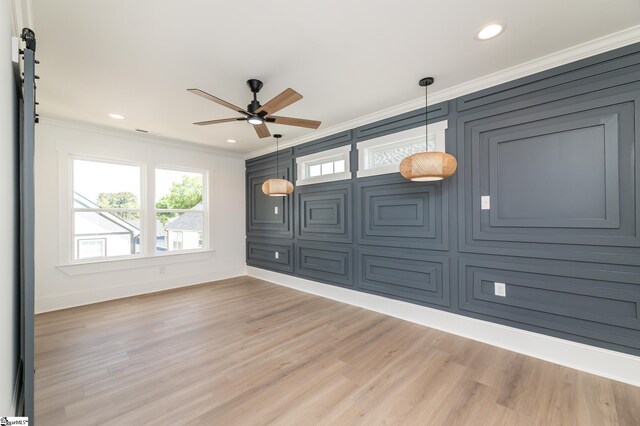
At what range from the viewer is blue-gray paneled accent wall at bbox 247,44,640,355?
208 cm

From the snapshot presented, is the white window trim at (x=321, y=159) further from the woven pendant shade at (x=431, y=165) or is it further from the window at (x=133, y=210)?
the window at (x=133, y=210)

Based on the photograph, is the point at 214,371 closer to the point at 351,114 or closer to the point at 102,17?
the point at 102,17

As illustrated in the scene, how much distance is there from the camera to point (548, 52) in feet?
7.50

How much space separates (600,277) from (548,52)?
6.47ft

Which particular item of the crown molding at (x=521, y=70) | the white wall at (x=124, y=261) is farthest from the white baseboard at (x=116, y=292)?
the crown molding at (x=521, y=70)

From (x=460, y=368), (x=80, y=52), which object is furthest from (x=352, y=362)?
(x=80, y=52)

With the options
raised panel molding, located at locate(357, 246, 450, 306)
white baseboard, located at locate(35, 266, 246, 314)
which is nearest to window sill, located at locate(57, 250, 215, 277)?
white baseboard, located at locate(35, 266, 246, 314)

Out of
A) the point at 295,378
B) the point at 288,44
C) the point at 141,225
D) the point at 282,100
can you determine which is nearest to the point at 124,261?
the point at 141,225

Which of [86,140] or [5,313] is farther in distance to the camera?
[86,140]

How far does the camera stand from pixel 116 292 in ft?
13.9

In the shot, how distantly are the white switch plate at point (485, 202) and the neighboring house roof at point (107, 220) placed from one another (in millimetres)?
5182

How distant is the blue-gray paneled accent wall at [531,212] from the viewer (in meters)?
2.08

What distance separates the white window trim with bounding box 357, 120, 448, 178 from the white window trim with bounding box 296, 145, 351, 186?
0.23 metres

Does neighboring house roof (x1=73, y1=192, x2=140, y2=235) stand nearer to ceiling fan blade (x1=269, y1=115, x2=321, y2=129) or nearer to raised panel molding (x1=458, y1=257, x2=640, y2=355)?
ceiling fan blade (x1=269, y1=115, x2=321, y2=129)
